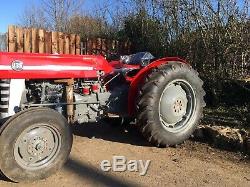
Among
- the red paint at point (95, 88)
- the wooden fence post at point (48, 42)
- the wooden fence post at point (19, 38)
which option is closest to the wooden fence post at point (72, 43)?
the wooden fence post at point (48, 42)

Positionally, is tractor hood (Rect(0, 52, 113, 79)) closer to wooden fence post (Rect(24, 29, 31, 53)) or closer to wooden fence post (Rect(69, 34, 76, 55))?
wooden fence post (Rect(24, 29, 31, 53))

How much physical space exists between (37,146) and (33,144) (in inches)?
2.0

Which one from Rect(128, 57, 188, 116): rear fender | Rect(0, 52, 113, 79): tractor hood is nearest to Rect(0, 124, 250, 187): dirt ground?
Rect(128, 57, 188, 116): rear fender

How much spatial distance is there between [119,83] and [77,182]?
6.18ft

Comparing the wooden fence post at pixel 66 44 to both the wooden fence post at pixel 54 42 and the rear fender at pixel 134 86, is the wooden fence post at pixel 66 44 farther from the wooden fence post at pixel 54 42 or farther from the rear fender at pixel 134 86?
the rear fender at pixel 134 86

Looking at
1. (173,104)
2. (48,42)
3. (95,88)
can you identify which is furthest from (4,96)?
(48,42)

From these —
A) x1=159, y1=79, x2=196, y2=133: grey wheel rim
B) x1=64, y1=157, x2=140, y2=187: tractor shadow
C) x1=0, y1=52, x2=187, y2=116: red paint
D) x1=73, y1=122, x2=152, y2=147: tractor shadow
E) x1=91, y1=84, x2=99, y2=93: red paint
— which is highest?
x1=0, y1=52, x2=187, y2=116: red paint

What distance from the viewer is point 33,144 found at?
448cm

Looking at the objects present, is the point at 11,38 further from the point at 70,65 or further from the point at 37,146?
the point at 37,146

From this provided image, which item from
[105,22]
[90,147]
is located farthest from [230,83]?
[105,22]

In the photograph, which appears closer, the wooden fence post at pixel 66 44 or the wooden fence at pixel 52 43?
the wooden fence at pixel 52 43

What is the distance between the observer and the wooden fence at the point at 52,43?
10.2 metres

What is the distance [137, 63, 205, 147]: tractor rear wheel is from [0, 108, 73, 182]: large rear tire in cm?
116

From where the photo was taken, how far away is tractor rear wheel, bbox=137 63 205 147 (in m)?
5.33
